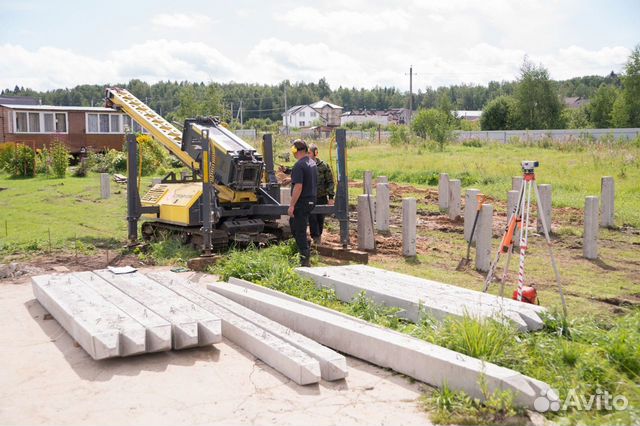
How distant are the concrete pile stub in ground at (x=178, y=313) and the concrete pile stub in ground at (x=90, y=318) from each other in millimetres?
334

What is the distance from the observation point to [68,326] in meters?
6.79

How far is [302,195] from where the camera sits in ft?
33.6

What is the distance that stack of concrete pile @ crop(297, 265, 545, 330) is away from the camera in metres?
6.55

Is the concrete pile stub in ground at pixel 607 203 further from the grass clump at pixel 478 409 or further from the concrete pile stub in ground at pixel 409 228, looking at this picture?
the grass clump at pixel 478 409

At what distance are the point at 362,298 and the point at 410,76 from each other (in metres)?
72.7

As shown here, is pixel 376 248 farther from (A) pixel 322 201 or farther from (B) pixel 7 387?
(B) pixel 7 387

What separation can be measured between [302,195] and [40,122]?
106 feet

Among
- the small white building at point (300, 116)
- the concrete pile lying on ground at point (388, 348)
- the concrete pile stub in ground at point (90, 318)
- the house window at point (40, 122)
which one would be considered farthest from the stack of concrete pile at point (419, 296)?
the small white building at point (300, 116)

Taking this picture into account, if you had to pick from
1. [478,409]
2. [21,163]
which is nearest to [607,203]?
[478,409]

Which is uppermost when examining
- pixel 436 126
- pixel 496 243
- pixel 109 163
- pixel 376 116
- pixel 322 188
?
pixel 376 116

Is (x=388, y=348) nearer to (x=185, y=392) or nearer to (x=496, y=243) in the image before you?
(x=185, y=392)

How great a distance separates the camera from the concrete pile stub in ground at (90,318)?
591 centimetres

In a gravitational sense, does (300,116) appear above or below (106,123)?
above

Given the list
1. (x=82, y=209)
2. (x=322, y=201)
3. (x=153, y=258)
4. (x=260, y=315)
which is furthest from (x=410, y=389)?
(x=82, y=209)
